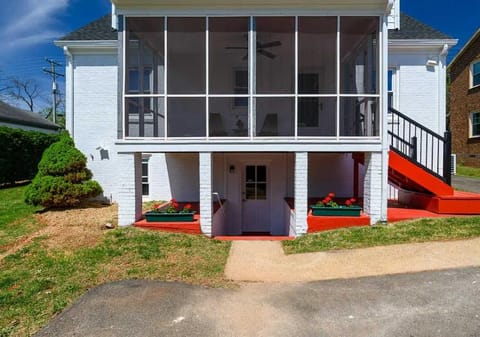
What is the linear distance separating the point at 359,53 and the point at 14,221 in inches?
395

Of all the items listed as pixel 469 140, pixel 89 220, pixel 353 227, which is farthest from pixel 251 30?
pixel 469 140

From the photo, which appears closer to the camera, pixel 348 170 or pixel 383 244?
pixel 383 244

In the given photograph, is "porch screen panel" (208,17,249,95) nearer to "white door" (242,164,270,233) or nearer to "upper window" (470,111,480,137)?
"white door" (242,164,270,233)

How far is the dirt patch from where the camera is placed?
22.7ft

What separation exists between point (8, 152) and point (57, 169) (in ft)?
23.9

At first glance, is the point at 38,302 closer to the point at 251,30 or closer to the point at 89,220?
the point at 89,220

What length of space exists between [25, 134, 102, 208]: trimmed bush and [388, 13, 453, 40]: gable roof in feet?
33.2

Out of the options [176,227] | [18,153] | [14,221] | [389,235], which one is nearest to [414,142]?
[389,235]

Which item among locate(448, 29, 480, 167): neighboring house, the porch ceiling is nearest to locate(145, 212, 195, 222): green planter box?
the porch ceiling

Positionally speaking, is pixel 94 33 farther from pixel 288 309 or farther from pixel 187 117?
pixel 288 309

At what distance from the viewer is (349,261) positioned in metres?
5.86

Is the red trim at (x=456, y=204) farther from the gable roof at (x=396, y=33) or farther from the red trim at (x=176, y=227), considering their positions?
the red trim at (x=176, y=227)

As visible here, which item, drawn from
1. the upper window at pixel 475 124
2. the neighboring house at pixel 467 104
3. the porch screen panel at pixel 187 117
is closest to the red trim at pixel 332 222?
the porch screen panel at pixel 187 117

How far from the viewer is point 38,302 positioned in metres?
4.32
